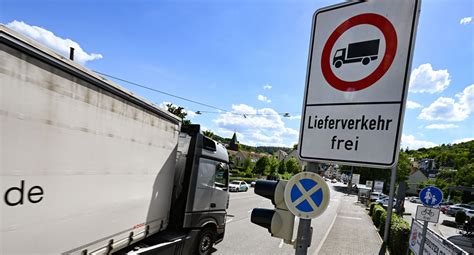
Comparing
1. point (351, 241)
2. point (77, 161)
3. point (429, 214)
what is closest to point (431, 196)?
point (429, 214)

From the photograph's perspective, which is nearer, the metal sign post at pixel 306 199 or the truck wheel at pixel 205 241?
the metal sign post at pixel 306 199

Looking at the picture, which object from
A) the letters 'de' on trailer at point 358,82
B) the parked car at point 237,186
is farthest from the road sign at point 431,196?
the parked car at point 237,186

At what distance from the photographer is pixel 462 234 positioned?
1908cm

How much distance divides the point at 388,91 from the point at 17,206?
11.5 feet

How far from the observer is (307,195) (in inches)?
73.1

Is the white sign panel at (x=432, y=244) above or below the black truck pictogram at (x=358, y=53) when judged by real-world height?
below

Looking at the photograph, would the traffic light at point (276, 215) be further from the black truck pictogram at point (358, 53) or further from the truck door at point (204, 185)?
the truck door at point (204, 185)

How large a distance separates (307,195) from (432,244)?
6171mm

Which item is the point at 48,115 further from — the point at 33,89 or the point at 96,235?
the point at 96,235

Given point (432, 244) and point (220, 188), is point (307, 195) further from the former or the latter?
point (432, 244)

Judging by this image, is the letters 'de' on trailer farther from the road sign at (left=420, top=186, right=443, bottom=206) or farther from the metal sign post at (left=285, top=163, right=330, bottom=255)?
the road sign at (left=420, top=186, right=443, bottom=206)

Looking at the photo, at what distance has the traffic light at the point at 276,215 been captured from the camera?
2.01m

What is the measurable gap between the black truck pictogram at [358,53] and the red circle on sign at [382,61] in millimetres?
53

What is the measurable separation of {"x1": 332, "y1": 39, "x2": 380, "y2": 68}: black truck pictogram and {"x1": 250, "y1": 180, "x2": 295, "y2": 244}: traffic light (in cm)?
99
